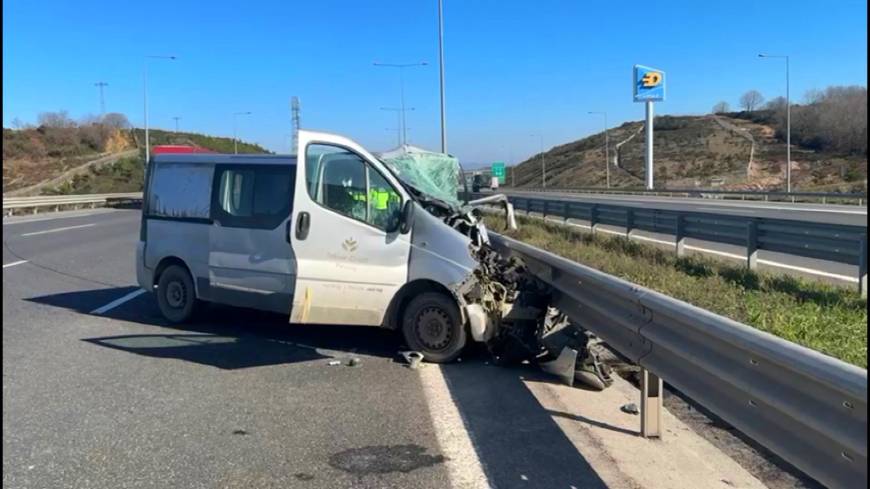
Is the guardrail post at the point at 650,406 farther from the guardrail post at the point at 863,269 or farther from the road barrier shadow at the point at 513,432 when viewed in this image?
the guardrail post at the point at 863,269

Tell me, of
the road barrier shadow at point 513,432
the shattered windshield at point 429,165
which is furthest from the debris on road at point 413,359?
the shattered windshield at point 429,165

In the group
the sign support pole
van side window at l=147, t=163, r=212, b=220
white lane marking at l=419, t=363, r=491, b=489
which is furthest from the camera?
the sign support pole

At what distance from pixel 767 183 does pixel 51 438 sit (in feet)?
224

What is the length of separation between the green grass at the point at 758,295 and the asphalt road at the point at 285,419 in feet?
4.86

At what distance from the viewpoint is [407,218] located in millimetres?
6824

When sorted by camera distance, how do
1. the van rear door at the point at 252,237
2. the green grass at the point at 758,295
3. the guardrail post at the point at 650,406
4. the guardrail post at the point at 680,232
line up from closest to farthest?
1. the guardrail post at the point at 650,406
2. the green grass at the point at 758,295
3. the van rear door at the point at 252,237
4. the guardrail post at the point at 680,232

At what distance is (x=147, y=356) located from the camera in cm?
690

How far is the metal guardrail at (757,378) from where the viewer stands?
2.70m

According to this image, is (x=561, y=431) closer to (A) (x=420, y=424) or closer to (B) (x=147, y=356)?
(A) (x=420, y=424)

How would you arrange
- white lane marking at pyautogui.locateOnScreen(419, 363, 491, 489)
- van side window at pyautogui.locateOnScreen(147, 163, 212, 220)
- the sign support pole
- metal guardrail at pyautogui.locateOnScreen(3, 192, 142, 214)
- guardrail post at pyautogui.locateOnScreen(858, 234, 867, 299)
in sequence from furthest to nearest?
1. the sign support pole
2. metal guardrail at pyautogui.locateOnScreen(3, 192, 142, 214)
3. guardrail post at pyautogui.locateOnScreen(858, 234, 867, 299)
4. van side window at pyautogui.locateOnScreen(147, 163, 212, 220)
5. white lane marking at pyautogui.locateOnScreen(419, 363, 491, 489)

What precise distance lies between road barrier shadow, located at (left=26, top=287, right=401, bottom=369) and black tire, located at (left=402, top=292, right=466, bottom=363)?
0.36 metres

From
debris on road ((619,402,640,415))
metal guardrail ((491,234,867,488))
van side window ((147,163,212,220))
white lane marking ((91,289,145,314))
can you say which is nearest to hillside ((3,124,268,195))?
white lane marking ((91,289,145,314))

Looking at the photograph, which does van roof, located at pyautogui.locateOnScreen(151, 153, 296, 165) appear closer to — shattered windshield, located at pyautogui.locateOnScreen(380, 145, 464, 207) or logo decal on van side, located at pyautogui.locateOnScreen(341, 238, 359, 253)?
logo decal on van side, located at pyautogui.locateOnScreen(341, 238, 359, 253)

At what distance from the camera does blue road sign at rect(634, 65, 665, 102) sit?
63.3 metres
